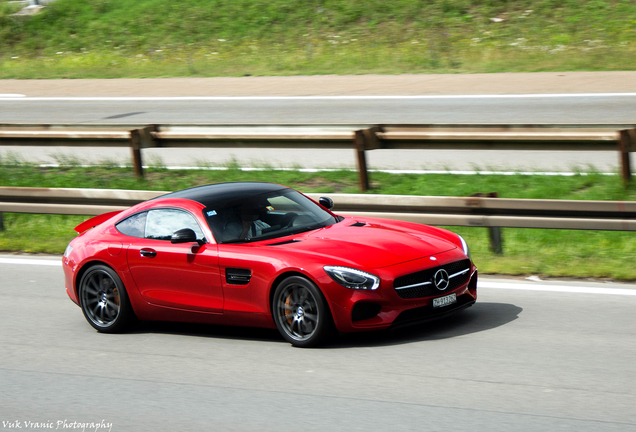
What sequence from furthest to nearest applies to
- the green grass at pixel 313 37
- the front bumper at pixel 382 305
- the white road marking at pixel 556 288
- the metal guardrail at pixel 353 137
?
1. the green grass at pixel 313 37
2. the metal guardrail at pixel 353 137
3. the white road marking at pixel 556 288
4. the front bumper at pixel 382 305

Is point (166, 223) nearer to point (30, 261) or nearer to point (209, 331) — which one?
point (209, 331)

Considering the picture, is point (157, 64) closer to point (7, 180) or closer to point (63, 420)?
point (7, 180)

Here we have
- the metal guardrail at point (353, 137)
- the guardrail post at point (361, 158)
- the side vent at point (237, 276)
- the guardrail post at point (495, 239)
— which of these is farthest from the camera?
the guardrail post at point (361, 158)

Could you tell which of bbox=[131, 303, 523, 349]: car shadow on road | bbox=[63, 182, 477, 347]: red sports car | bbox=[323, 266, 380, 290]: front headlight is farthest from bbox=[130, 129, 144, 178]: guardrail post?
bbox=[323, 266, 380, 290]: front headlight

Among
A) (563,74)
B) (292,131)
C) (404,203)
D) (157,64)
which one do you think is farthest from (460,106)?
(157,64)

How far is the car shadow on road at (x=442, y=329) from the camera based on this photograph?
275 inches

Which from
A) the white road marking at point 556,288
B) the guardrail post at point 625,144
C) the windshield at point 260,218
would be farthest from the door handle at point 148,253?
the guardrail post at point 625,144

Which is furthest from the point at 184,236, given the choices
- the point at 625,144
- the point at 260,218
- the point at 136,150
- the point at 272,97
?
the point at 272,97

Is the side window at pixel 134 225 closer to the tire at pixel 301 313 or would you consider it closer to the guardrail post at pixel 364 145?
the tire at pixel 301 313

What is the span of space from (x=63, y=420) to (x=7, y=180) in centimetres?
970

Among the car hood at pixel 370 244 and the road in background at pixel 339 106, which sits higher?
the car hood at pixel 370 244

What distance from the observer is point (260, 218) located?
24.8ft

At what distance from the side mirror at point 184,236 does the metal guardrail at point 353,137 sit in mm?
4110

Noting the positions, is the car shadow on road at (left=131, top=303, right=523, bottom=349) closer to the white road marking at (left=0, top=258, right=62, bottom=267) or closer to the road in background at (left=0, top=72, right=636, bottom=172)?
the white road marking at (left=0, top=258, right=62, bottom=267)
